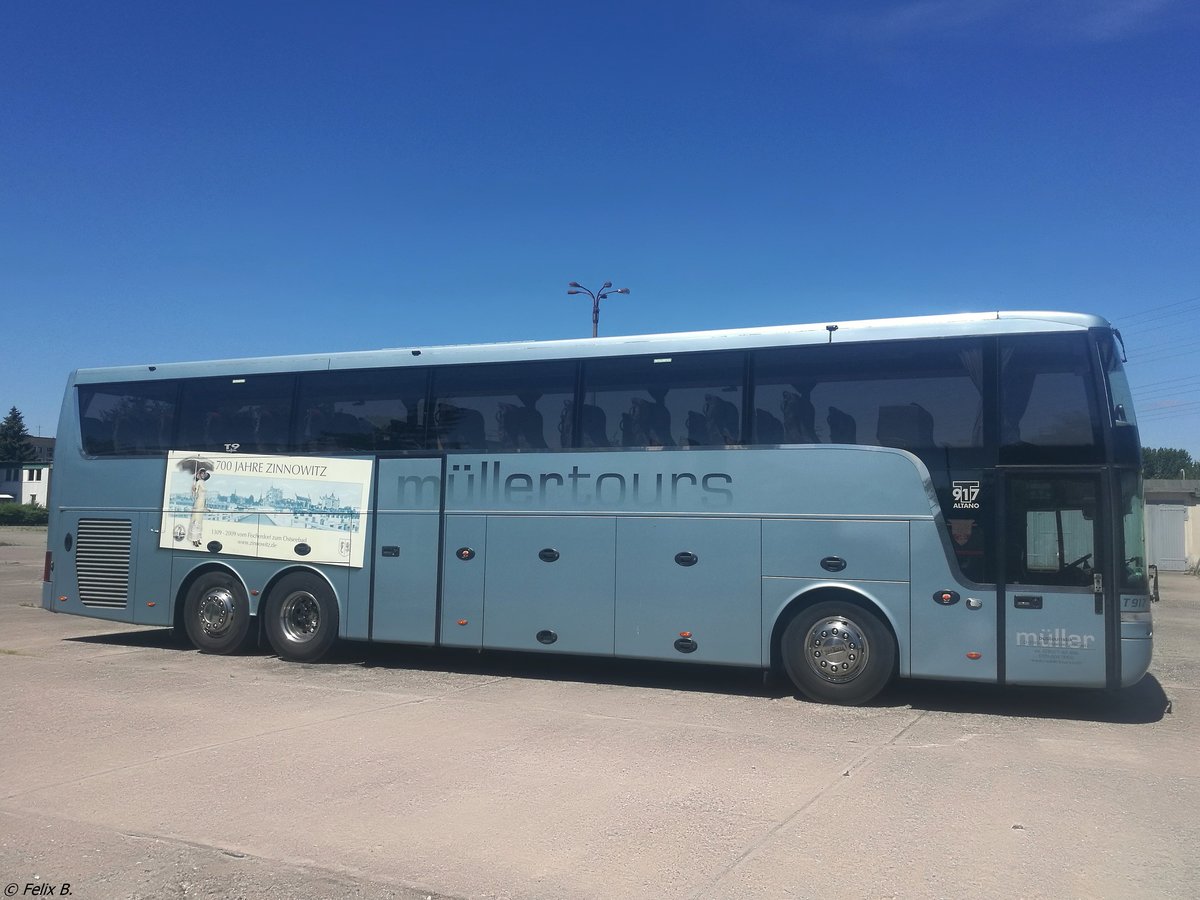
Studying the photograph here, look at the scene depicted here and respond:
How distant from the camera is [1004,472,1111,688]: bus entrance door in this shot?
890 centimetres

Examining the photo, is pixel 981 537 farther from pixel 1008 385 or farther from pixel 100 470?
pixel 100 470

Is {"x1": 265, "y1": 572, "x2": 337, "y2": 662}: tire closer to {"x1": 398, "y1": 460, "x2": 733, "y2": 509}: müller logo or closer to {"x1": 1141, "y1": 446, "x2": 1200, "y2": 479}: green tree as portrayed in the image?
{"x1": 398, "y1": 460, "x2": 733, "y2": 509}: müller logo

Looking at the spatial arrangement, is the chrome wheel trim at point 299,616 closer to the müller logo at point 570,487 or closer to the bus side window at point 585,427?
the müller logo at point 570,487

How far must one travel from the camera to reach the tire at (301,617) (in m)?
12.4

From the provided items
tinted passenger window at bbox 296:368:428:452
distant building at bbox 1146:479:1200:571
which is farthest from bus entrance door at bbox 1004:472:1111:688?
distant building at bbox 1146:479:1200:571

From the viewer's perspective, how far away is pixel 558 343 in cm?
1112

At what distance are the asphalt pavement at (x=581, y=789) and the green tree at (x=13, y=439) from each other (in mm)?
93625

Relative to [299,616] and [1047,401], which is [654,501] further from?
[299,616]

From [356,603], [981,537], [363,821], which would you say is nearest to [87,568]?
[356,603]

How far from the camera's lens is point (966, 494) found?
9281 mm

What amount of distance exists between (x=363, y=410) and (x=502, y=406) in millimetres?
2042

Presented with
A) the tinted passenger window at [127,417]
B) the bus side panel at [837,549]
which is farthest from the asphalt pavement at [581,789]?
the tinted passenger window at [127,417]

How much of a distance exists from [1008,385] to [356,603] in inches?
317

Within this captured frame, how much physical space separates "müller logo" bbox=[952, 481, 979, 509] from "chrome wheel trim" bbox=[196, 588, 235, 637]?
367 inches
